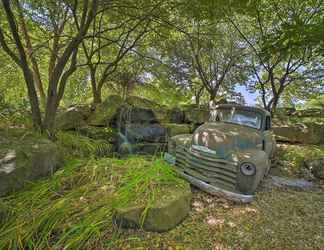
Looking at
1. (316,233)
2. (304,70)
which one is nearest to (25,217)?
(316,233)

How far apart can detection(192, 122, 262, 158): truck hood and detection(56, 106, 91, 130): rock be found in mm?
4230

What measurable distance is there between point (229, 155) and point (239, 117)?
1.37 meters

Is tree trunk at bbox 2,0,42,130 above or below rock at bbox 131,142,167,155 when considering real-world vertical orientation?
above

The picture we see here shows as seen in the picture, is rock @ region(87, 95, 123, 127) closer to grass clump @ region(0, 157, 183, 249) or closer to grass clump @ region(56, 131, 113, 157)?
grass clump @ region(56, 131, 113, 157)

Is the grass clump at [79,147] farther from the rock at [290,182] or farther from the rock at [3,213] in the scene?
the rock at [290,182]

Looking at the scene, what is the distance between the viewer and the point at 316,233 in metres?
2.47

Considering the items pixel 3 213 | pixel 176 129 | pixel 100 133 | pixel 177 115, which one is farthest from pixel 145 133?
pixel 3 213

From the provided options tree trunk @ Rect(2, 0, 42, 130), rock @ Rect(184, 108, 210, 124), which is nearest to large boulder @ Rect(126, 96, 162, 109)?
rock @ Rect(184, 108, 210, 124)

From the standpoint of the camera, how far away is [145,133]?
6848 mm

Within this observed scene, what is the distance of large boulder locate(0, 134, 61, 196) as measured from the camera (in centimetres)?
247

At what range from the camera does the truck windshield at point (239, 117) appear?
4098 millimetres

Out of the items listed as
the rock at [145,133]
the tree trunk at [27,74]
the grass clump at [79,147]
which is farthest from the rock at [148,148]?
the tree trunk at [27,74]

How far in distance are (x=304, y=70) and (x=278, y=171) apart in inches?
290

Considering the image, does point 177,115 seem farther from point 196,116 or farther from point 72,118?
point 72,118
